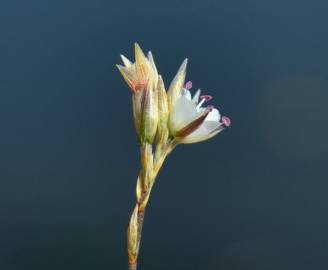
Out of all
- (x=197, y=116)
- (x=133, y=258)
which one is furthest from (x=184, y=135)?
(x=133, y=258)

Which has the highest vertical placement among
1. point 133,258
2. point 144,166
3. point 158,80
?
point 158,80

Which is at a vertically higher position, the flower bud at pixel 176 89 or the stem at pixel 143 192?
the flower bud at pixel 176 89

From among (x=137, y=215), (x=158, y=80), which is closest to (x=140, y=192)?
(x=137, y=215)

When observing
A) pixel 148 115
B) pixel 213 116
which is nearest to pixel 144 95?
pixel 148 115

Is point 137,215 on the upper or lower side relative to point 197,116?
lower

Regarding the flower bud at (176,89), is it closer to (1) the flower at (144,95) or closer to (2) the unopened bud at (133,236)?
(1) the flower at (144,95)

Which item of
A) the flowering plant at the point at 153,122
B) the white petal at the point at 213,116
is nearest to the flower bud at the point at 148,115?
the flowering plant at the point at 153,122

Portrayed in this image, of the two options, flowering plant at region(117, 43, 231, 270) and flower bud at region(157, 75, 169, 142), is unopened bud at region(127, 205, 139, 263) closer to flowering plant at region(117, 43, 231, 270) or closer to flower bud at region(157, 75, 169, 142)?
flowering plant at region(117, 43, 231, 270)

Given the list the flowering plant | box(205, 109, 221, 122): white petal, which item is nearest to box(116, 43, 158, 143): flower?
the flowering plant

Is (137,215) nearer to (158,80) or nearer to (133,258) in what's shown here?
(133,258)
